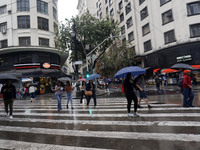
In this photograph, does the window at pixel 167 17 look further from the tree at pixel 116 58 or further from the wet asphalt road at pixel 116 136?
the wet asphalt road at pixel 116 136

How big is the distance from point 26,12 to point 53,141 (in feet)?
87.6

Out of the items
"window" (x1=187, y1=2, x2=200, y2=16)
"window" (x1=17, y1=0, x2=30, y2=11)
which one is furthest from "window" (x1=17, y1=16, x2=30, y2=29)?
"window" (x1=187, y1=2, x2=200, y2=16)

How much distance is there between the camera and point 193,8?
2138cm

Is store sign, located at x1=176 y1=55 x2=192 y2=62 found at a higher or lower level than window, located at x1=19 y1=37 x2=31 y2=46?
lower

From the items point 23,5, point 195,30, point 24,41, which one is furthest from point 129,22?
point 24,41

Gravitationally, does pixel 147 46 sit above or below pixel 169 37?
below

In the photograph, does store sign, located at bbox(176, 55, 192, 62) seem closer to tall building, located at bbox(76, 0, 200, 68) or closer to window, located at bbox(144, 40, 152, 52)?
tall building, located at bbox(76, 0, 200, 68)

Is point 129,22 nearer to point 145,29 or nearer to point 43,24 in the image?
point 145,29

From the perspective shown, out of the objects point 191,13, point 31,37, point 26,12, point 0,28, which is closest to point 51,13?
point 26,12

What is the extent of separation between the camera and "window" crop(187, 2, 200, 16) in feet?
69.3

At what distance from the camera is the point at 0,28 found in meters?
25.4

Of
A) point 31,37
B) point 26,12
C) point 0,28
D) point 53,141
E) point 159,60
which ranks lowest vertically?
point 53,141

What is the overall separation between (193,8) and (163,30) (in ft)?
16.0

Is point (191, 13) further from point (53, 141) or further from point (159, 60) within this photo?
point (53, 141)
